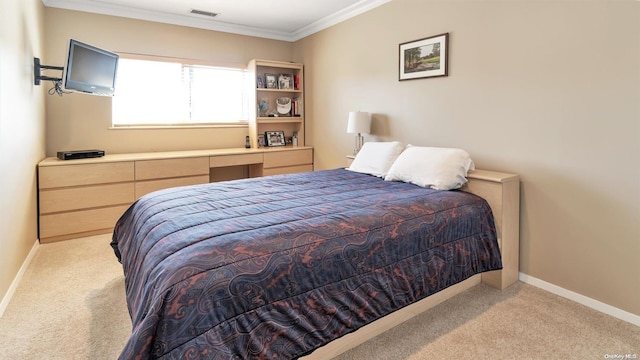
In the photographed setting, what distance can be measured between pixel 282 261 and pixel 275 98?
157 inches

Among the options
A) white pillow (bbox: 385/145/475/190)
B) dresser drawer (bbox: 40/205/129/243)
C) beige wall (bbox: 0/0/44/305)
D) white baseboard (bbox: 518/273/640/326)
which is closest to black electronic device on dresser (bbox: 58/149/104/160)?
beige wall (bbox: 0/0/44/305)

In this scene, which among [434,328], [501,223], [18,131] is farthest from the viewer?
[18,131]

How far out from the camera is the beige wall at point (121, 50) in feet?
12.4

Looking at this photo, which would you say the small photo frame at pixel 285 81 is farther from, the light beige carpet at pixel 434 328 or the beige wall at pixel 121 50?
the light beige carpet at pixel 434 328

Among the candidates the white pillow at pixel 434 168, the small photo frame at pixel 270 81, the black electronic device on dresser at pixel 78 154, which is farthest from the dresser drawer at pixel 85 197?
the white pillow at pixel 434 168

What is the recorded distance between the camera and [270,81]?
4973mm

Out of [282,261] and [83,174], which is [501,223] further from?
[83,174]

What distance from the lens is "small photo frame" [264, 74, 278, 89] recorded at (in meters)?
4.95

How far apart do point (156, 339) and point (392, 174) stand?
7.18 feet

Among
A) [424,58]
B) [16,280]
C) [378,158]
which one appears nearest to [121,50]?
[16,280]

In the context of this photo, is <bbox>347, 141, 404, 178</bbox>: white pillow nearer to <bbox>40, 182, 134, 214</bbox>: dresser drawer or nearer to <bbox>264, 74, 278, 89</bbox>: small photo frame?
<bbox>264, 74, 278, 89</bbox>: small photo frame

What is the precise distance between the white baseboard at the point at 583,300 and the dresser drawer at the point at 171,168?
3.33 metres

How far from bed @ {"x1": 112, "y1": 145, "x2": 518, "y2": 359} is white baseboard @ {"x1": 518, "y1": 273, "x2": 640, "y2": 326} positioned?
0.44 feet

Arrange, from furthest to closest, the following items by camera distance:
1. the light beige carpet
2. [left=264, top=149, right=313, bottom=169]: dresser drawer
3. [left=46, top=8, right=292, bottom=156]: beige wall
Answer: [left=264, top=149, right=313, bottom=169]: dresser drawer
[left=46, top=8, right=292, bottom=156]: beige wall
the light beige carpet
